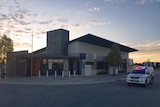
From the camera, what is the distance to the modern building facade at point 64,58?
1699 inches

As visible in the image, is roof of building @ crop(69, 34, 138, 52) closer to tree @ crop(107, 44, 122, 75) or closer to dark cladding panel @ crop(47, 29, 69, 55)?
dark cladding panel @ crop(47, 29, 69, 55)

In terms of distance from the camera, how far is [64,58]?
147 feet

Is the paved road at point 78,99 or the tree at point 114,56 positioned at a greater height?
the tree at point 114,56

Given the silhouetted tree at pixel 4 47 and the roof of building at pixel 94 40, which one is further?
the roof of building at pixel 94 40

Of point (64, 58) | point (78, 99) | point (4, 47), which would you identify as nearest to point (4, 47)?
point (4, 47)

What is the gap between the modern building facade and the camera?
142 feet

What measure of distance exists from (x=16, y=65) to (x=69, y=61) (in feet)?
32.2

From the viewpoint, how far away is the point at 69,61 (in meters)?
47.4

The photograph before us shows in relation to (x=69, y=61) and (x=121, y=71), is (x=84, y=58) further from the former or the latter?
(x=121, y=71)

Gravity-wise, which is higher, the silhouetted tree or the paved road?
the silhouetted tree

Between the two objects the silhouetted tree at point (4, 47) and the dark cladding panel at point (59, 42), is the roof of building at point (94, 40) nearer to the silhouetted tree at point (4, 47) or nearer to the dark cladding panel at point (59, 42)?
the dark cladding panel at point (59, 42)

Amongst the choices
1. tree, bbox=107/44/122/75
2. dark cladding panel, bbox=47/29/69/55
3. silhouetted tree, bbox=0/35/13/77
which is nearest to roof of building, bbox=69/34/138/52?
dark cladding panel, bbox=47/29/69/55

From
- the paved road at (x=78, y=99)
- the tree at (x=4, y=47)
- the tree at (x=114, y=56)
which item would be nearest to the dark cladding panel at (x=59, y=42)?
the tree at (x=114, y=56)

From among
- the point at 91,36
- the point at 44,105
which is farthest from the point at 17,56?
the point at 44,105
